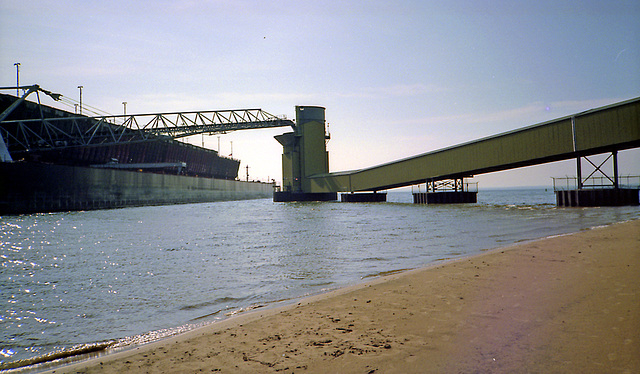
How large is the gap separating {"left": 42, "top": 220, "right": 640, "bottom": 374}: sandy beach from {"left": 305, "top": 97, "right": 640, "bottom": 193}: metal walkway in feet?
102

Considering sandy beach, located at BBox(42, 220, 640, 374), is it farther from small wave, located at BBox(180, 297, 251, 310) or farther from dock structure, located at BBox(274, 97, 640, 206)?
dock structure, located at BBox(274, 97, 640, 206)

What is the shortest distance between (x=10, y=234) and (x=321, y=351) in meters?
23.9

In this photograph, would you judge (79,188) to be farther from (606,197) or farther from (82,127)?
(606,197)

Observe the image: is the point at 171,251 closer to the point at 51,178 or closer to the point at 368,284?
the point at 368,284

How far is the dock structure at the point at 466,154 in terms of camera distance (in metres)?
31.8

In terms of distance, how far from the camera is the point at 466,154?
4178 cm

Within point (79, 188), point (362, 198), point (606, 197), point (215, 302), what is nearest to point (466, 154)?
point (606, 197)

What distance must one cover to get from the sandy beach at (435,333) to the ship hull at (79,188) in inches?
1620

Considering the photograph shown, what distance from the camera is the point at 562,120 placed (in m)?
33.8

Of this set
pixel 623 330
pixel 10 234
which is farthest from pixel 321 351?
pixel 10 234

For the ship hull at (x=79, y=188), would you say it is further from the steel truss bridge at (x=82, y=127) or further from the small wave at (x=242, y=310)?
the small wave at (x=242, y=310)

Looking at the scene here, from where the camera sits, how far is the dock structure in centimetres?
3184

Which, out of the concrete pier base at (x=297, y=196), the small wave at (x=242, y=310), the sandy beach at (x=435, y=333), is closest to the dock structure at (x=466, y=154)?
the concrete pier base at (x=297, y=196)

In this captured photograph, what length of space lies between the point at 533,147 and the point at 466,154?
709 centimetres
